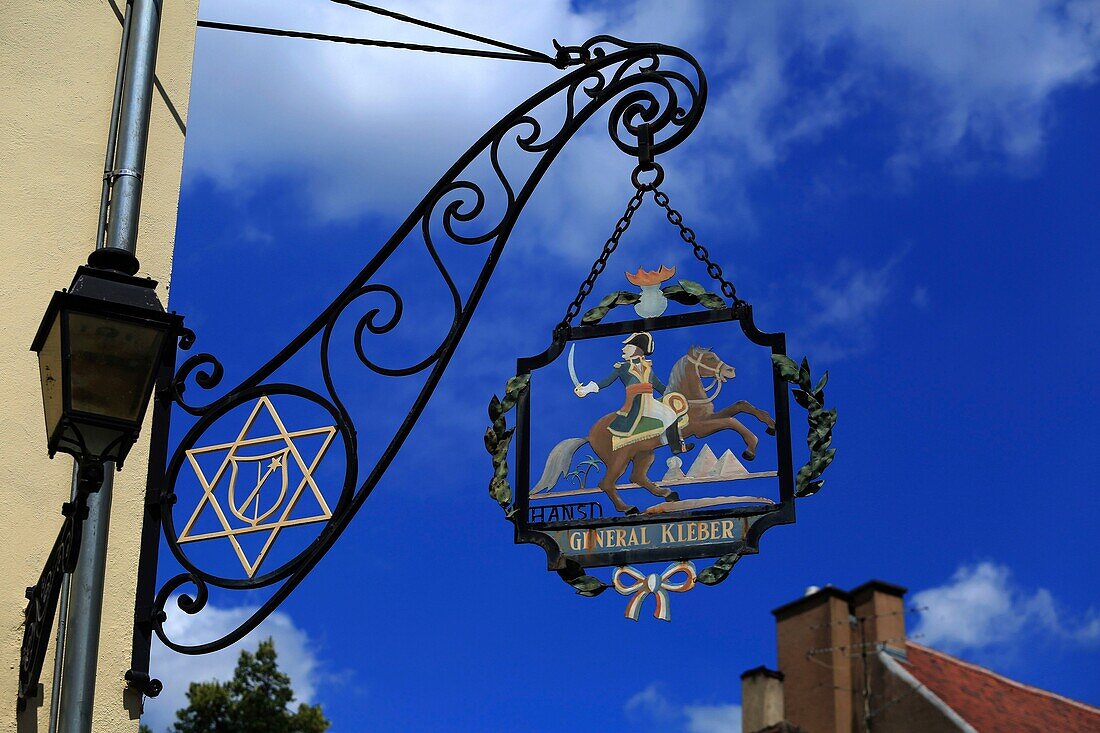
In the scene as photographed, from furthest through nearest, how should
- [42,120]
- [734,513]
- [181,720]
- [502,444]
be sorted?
[181,720] → [42,120] → [502,444] → [734,513]

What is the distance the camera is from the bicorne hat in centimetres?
527

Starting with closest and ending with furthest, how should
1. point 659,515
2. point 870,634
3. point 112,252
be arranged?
point 112,252, point 659,515, point 870,634

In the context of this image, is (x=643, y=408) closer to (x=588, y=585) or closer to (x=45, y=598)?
(x=588, y=585)

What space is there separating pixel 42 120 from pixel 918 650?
1612cm

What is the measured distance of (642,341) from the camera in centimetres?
529

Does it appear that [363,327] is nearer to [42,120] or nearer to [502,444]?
[502,444]

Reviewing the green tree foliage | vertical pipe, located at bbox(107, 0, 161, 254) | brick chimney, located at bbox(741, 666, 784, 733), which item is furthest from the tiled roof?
vertical pipe, located at bbox(107, 0, 161, 254)

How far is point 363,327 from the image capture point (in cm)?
528

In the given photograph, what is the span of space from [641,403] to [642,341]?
0.77 ft

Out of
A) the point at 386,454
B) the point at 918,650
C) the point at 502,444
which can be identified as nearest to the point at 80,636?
the point at 386,454

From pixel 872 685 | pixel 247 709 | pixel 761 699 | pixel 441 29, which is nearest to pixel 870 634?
pixel 872 685

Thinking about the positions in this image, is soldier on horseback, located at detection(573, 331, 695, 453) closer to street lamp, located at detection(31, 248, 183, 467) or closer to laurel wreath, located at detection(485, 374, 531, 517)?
laurel wreath, located at detection(485, 374, 531, 517)

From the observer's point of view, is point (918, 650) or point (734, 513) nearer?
point (734, 513)

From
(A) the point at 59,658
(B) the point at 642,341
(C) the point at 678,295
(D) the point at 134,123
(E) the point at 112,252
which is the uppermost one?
(D) the point at 134,123
